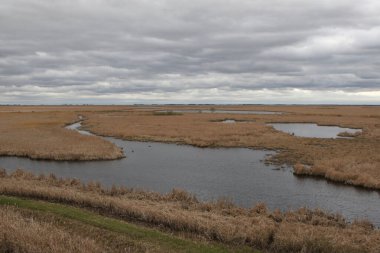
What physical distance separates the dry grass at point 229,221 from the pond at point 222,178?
3683mm

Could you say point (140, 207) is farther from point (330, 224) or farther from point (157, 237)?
point (330, 224)

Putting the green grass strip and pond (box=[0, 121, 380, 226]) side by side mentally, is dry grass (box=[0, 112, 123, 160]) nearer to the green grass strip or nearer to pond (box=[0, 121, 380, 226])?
pond (box=[0, 121, 380, 226])

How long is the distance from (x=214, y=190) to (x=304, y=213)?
8.37 m

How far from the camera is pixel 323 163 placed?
33.1 metres

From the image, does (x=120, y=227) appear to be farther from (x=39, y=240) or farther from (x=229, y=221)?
(x=229, y=221)

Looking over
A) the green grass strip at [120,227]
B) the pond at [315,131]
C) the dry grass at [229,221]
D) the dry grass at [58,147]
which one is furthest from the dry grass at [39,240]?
the pond at [315,131]

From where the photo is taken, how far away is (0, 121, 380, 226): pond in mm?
22828

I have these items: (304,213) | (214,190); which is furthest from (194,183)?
(304,213)

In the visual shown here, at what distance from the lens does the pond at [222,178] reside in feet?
74.9

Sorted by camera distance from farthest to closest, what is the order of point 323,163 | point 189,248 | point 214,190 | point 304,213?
point 323,163
point 214,190
point 304,213
point 189,248

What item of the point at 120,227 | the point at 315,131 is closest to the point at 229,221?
the point at 120,227

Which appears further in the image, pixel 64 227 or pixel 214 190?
pixel 214 190

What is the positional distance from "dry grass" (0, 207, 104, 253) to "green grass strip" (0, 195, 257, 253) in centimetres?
162

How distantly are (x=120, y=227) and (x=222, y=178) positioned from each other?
658 inches
